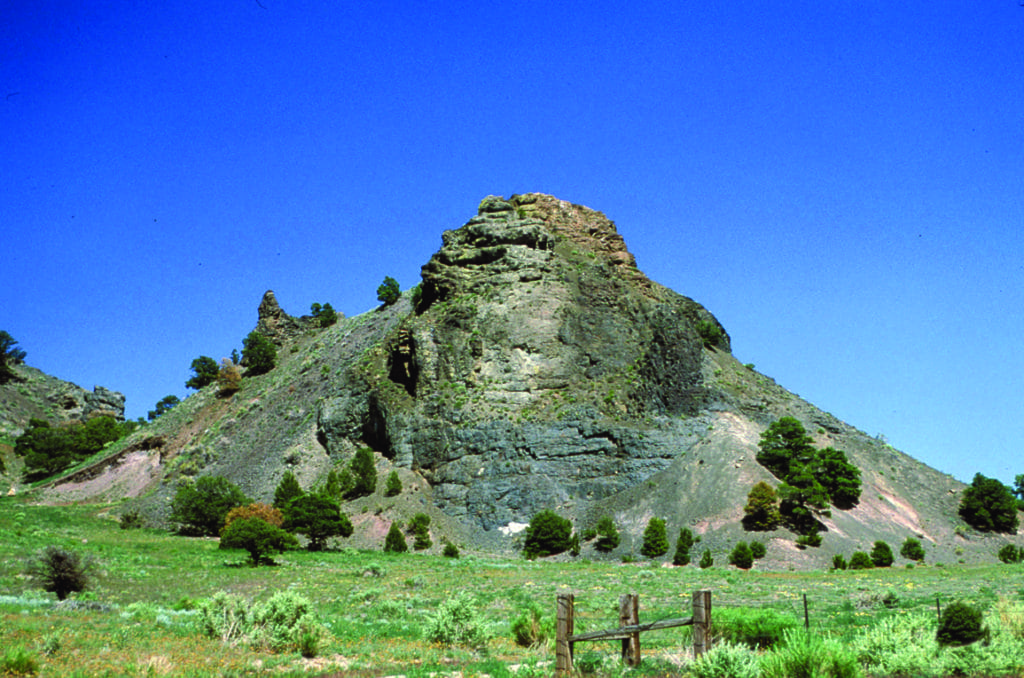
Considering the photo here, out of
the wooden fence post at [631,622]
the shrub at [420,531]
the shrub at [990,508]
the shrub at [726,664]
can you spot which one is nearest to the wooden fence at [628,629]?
the wooden fence post at [631,622]

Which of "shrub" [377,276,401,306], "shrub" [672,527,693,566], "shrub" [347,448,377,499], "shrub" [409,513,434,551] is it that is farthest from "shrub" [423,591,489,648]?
"shrub" [377,276,401,306]

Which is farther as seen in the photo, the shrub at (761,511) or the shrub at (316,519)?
the shrub at (761,511)

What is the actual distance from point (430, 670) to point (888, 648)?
828 centimetres

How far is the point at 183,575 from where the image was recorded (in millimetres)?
37875

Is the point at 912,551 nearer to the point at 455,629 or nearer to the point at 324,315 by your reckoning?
the point at 455,629

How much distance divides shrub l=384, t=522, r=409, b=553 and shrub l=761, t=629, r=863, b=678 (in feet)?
160

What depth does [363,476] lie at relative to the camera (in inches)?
2874

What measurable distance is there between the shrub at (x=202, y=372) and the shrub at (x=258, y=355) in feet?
41.0

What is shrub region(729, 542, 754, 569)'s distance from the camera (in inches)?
2014

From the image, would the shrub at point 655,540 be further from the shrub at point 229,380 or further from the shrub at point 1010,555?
the shrub at point 229,380

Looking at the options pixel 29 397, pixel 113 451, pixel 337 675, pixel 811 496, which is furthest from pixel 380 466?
pixel 29 397

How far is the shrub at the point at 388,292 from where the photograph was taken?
111675 millimetres

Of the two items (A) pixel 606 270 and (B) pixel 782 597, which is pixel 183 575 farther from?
(A) pixel 606 270

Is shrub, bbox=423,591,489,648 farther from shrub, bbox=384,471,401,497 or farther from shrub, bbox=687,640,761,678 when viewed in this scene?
shrub, bbox=384,471,401,497
